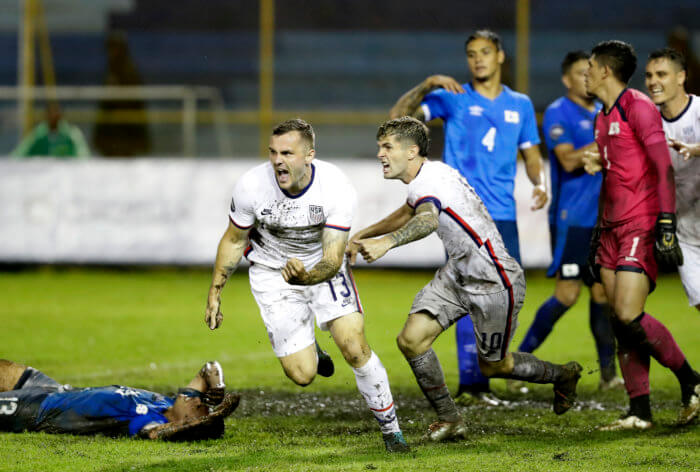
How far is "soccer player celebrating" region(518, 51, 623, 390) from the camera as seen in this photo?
779 centimetres

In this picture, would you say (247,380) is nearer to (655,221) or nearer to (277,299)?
(277,299)

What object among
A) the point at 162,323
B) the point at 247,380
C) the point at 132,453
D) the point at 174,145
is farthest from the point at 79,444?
the point at 174,145

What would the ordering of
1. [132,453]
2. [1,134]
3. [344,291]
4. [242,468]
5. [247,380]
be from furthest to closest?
[1,134] < [247,380] < [344,291] < [132,453] < [242,468]

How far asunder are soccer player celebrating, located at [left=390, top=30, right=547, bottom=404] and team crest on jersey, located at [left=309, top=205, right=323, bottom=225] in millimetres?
1591

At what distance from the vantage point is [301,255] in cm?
615

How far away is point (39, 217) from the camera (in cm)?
1524

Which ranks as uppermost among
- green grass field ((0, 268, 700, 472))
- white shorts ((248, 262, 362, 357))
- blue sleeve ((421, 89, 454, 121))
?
blue sleeve ((421, 89, 454, 121))

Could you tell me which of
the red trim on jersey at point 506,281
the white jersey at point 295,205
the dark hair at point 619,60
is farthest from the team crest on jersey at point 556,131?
the white jersey at point 295,205

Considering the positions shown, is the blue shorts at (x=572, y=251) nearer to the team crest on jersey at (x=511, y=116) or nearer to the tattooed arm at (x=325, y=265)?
the team crest on jersey at (x=511, y=116)

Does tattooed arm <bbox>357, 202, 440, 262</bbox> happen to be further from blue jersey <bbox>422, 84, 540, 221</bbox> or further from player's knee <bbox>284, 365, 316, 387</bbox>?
blue jersey <bbox>422, 84, 540, 221</bbox>

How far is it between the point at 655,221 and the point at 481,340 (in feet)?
4.30

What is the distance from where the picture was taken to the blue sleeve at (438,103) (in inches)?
290

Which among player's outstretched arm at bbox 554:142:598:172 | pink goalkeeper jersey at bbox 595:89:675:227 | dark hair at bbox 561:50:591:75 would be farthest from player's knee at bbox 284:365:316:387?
dark hair at bbox 561:50:591:75

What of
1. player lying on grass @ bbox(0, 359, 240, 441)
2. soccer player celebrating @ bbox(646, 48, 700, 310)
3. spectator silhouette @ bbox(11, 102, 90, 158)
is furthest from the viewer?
spectator silhouette @ bbox(11, 102, 90, 158)
